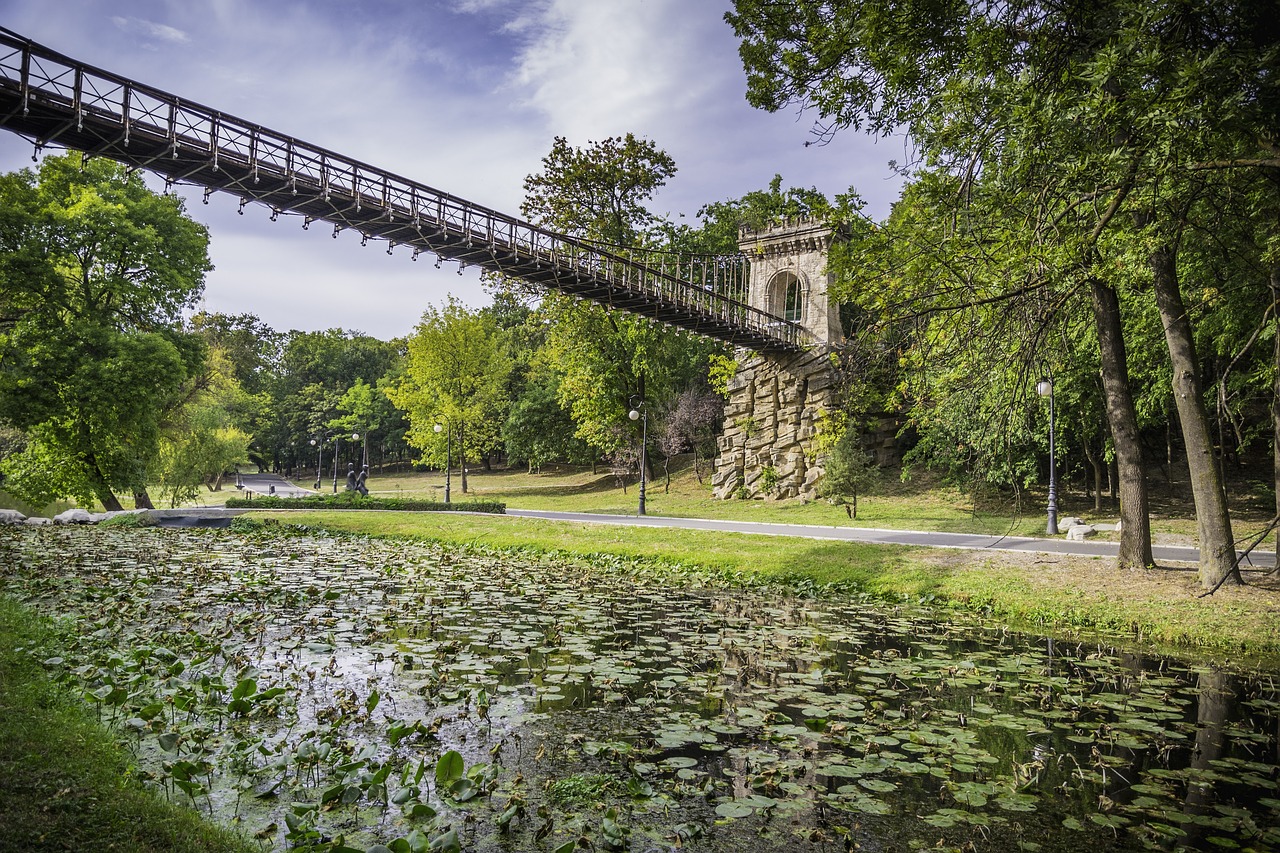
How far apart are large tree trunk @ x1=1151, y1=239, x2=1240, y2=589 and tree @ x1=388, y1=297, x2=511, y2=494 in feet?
103

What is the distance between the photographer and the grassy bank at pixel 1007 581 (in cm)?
884

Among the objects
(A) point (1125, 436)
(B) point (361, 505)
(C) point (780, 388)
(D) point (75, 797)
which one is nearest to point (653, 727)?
(D) point (75, 797)

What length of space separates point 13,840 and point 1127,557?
13.1 metres

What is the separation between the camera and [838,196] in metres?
6.73

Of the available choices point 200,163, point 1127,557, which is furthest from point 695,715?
point 200,163

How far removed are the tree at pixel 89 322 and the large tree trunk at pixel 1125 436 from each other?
24522mm

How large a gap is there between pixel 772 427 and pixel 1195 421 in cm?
2035

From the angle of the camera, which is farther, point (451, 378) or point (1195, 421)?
point (451, 378)

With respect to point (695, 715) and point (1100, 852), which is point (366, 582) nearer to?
point (695, 715)

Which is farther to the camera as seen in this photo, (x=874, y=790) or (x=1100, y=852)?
(x=874, y=790)

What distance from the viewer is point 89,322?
22.1 metres

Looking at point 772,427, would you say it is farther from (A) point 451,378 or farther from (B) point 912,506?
(A) point 451,378

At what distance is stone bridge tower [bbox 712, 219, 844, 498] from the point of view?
1142 inches

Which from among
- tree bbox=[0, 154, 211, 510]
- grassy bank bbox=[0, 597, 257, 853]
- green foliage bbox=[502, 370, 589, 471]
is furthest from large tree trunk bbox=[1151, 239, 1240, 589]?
green foliage bbox=[502, 370, 589, 471]
